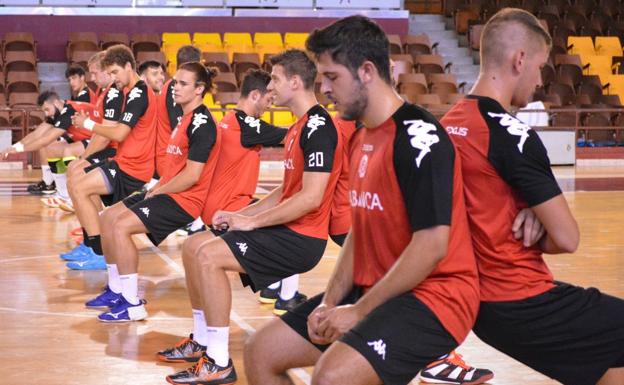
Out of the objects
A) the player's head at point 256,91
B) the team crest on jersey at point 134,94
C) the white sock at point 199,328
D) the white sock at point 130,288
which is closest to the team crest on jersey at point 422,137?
the white sock at point 199,328

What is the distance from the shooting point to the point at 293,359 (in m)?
3.73

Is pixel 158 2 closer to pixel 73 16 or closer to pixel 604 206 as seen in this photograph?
pixel 73 16

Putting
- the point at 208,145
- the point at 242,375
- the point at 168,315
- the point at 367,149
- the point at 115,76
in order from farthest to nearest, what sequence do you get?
the point at 115,76 → the point at 168,315 → the point at 208,145 → the point at 242,375 → the point at 367,149

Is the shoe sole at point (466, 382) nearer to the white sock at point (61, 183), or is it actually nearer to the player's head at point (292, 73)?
the player's head at point (292, 73)

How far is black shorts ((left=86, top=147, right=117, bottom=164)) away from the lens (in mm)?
9859

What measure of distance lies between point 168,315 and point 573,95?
53.7 feet

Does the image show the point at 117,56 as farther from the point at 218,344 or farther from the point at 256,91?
the point at 218,344

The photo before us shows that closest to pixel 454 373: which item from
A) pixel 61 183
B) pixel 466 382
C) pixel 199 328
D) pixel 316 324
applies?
pixel 466 382

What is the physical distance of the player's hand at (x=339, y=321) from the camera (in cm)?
342

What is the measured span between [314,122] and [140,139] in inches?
135

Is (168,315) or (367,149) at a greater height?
(367,149)

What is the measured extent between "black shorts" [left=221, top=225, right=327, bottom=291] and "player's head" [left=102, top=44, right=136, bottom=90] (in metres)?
3.49

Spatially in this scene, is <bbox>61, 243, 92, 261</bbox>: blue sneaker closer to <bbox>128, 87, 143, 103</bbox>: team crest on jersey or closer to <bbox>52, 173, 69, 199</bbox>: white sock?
<bbox>128, 87, 143, 103</bbox>: team crest on jersey

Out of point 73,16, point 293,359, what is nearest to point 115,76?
point 293,359
